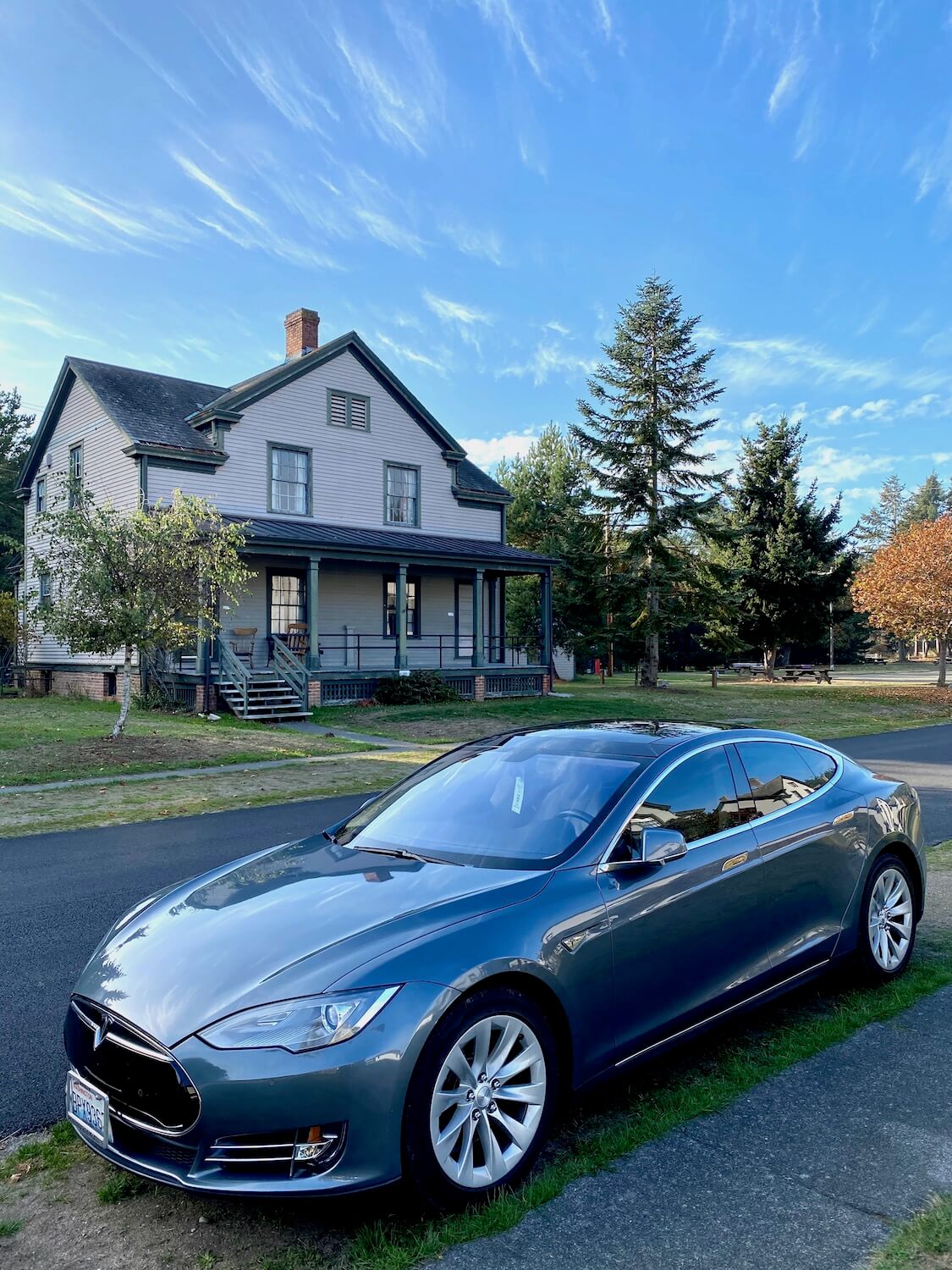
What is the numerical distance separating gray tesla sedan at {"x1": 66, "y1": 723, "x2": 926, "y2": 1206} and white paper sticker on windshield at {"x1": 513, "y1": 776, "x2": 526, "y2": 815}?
14 mm

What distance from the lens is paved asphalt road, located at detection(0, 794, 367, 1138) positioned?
4199 mm

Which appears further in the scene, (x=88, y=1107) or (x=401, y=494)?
(x=401, y=494)

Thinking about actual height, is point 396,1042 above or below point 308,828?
above

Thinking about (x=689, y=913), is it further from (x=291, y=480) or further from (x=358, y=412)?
(x=358, y=412)

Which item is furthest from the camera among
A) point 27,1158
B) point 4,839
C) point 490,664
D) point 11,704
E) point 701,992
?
point 490,664

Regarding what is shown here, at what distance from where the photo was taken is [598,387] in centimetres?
3422

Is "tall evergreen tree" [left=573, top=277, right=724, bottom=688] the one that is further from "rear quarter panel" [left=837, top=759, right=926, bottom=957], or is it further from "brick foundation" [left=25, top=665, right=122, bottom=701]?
"rear quarter panel" [left=837, top=759, right=926, bottom=957]

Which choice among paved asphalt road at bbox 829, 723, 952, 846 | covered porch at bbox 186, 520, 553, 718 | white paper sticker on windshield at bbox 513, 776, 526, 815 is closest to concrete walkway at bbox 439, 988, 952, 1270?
white paper sticker on windshield at bbox 513, 776, 526, 815

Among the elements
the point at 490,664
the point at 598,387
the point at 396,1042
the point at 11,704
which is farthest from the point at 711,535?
the point at 396,1042

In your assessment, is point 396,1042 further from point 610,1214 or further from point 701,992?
point 701,992

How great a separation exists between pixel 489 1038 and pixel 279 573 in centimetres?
2311

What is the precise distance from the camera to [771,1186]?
123 inches

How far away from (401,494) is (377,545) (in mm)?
4237

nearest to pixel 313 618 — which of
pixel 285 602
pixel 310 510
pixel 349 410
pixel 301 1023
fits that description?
pixel 285 602
